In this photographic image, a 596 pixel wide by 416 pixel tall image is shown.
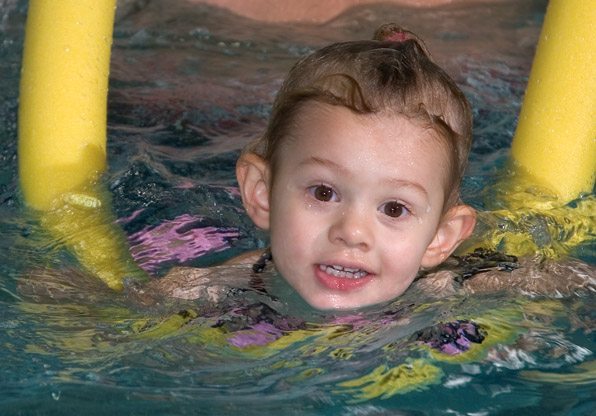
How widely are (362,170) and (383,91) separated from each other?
6.0 inches

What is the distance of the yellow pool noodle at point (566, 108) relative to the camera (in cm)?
262

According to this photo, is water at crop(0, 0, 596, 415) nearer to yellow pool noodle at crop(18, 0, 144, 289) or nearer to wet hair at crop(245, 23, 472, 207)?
yellow pool noodle at crop(18, 0, 144, 289)

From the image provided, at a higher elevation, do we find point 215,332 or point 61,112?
point 61,112

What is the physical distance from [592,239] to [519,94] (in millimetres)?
1145

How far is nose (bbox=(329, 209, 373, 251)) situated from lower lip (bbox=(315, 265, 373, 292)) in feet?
0.26

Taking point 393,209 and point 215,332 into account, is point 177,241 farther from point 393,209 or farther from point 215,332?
point 393,209

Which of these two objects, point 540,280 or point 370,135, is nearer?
point 370,135

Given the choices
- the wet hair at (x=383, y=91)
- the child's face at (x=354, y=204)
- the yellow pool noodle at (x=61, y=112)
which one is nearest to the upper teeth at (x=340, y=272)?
the child's face at (x=354, y=204)

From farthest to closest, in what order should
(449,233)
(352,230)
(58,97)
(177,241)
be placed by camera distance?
(177,241) → (58,97) → (449,233) → (352,230)

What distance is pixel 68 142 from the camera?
257 centimetres

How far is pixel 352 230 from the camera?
2000 mm

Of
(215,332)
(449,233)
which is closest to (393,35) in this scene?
(449,233)

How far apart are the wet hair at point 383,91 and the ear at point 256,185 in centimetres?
2

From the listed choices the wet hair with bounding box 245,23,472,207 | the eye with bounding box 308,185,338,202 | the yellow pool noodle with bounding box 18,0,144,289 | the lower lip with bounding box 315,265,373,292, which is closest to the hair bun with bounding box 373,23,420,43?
the wet hair with bounding box 245,23,472,207
